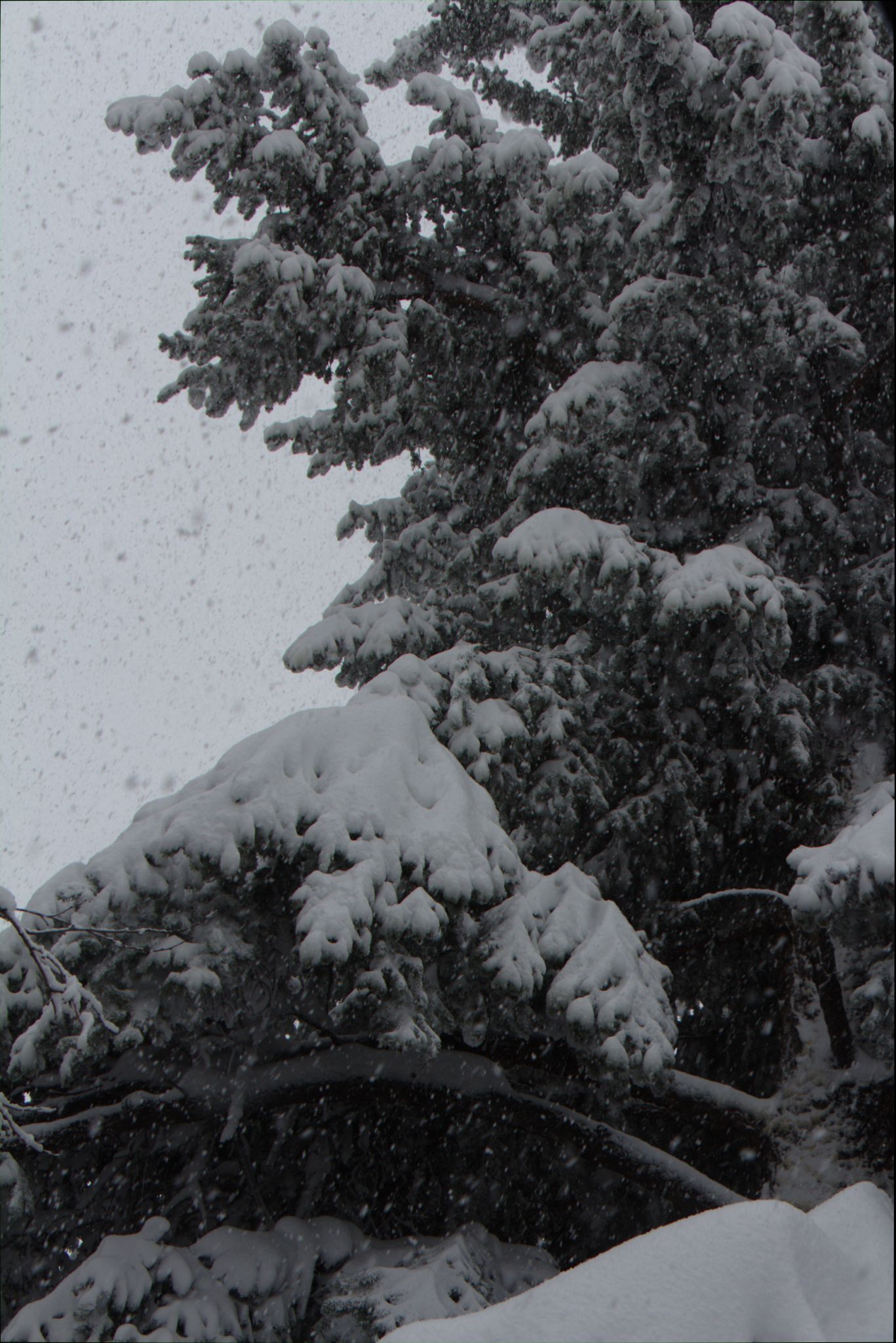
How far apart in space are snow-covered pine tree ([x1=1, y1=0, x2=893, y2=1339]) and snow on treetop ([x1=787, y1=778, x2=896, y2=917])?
0.11 meters

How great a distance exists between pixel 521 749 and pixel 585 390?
2162mm

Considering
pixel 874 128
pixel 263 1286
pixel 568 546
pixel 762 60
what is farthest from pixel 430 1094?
pixel 874 128

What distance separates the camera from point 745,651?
588cm

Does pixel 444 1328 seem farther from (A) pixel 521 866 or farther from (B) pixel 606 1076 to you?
(A) pixel 521 866

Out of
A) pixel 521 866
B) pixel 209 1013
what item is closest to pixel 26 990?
pixel 209 1013

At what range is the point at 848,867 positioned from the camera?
114 inches

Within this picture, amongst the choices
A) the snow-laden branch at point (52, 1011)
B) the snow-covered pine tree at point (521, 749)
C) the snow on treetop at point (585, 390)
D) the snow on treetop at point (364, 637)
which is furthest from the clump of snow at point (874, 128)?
the snow-laden branch at point (52, 1011)

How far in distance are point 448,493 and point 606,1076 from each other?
5.49m

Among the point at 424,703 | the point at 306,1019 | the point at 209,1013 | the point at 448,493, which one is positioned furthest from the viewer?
the point at 448,493

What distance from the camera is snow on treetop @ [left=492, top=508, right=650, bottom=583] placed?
5.68m

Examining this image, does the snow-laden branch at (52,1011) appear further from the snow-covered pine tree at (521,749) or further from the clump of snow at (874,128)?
the clump of snow at (874,128)

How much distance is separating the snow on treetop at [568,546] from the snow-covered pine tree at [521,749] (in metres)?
0.03

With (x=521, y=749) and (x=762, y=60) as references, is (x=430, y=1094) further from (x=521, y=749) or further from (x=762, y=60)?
(x=762, y=60)

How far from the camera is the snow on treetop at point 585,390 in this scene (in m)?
6.27
